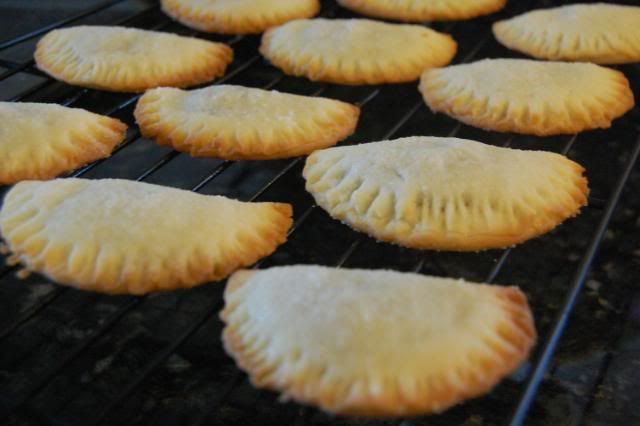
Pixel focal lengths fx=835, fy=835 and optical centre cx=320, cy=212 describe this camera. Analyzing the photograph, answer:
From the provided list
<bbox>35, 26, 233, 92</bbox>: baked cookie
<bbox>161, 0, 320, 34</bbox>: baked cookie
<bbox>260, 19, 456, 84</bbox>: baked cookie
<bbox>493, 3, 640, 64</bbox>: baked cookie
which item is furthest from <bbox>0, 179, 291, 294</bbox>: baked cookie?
<bbox>493, 3, 640, 64</bbox>: baked cookie

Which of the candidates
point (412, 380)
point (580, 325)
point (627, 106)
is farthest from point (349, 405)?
point (627, 106)

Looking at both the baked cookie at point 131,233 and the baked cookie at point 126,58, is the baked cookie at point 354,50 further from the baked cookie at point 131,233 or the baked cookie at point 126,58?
the baked cookie at point 131,233

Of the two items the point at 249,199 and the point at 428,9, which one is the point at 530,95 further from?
the point at 249,199

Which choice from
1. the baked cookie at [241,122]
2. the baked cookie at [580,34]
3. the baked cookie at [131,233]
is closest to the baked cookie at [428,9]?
A: the baked cookie at [580,34]

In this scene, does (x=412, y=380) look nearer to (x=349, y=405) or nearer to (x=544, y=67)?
(x=349, y=405)

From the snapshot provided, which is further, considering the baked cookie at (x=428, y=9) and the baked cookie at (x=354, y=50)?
the baked cookie at (x=428, y=9)

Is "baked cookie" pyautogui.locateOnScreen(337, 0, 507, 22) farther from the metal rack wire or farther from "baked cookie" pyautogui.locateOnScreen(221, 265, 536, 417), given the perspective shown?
"baked cookie" pyautogui.locateOnScreen(221, 265, 536, 417)
